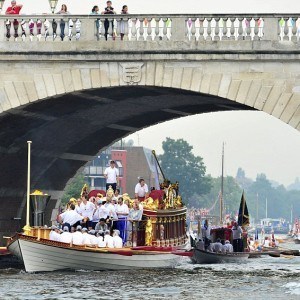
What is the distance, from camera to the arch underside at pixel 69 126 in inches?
1666

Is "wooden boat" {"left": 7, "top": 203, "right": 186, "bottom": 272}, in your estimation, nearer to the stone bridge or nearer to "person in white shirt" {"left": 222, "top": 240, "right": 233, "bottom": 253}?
the stone bridge

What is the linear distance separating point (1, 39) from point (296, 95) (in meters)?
8.68

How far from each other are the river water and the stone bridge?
15.2 ft

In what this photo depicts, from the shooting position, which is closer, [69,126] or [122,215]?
[122,215]

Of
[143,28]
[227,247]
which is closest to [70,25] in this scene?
[143,28]

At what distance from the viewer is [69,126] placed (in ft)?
155

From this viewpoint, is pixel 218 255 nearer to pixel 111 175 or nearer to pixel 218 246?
pixel 218 246

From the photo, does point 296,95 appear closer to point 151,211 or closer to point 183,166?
point 151,211

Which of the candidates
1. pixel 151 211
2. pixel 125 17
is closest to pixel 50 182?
pixel 151 211

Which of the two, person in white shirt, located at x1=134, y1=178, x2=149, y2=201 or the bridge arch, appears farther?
person in white shirt, located at x1=134, y1=178, x2=149, y2=201

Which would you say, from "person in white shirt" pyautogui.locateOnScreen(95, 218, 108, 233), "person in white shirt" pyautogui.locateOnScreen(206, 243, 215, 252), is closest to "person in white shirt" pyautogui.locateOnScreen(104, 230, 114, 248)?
"person in white shirt" pyautogui.locateOnScreen(95, 218, 108, 233)

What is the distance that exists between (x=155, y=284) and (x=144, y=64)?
20.9 feet

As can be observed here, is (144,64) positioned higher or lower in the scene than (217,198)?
lower

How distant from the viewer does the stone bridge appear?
3888cm
